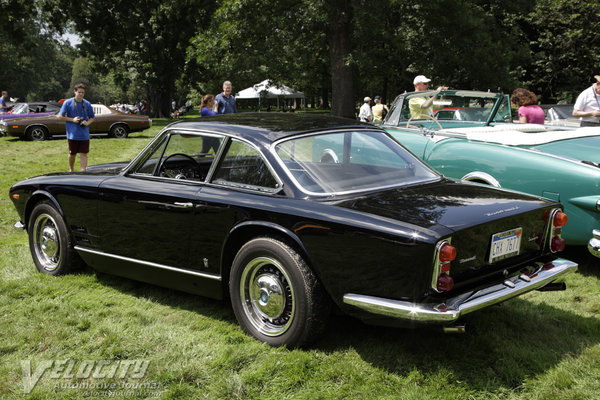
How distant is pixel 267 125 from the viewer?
4098 millimetres

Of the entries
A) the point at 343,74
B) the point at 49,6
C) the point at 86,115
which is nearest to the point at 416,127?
the point at 86,115

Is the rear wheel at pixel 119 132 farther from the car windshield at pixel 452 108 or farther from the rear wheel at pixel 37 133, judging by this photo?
the car windshield at pixel 452 108

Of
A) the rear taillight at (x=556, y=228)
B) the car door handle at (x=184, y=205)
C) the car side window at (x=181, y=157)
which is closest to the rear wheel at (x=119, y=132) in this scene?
the car side window at (x=181, y=157)

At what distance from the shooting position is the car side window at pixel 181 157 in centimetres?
443

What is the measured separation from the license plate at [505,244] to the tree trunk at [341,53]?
16532 millimetres

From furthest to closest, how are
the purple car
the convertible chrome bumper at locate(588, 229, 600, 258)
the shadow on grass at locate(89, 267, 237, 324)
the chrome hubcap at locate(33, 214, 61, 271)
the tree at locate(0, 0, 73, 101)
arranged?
the tree at locate(0, 0, 73, 101) < the purple car < the chrome hubcap at locate(33, 214, 61, 271) < the convertible chrome bumper at locate(588, 229, 600, 258) < the shadow on grass at locate(89, 267, 237, 324)

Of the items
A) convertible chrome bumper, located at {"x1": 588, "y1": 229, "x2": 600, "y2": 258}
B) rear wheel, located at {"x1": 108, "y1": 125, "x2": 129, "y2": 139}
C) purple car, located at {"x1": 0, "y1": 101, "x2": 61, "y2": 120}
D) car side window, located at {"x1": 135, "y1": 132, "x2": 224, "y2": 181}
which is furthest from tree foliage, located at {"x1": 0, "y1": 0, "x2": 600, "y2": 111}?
car side window, located at {"x1": 135, "y1": 132, "x2": 224, "y2": 181}

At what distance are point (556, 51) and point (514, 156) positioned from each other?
21751 millimetres

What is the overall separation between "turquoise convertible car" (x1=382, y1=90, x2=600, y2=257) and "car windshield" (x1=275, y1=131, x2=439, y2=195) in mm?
1450

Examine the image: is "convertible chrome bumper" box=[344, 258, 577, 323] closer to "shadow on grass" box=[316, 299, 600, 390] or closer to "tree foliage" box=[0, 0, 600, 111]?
"shadow on grass" box=[316, 299, 600, 390]

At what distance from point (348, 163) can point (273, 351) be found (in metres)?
1.39

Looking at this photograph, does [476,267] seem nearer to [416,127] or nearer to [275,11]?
[416,127]

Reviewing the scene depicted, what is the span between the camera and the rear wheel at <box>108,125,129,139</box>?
1911cm

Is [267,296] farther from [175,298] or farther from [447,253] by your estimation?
[175,298]
